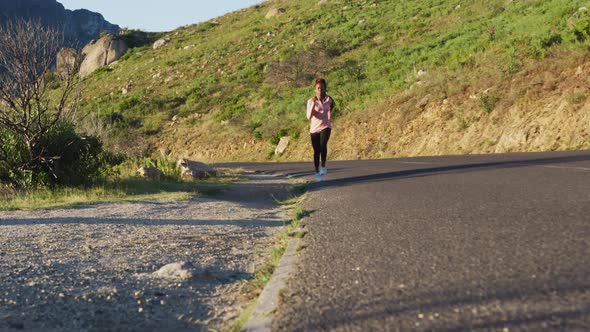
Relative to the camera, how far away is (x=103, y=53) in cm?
6069

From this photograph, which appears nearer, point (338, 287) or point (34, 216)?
point (338, 287)

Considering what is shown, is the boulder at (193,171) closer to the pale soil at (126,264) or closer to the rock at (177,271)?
the pale soil at (126,264)

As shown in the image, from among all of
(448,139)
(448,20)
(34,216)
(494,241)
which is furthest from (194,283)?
(448,20)

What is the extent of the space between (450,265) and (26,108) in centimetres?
1018

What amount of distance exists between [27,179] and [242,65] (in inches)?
1430

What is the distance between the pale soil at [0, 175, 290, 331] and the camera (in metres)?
3.41

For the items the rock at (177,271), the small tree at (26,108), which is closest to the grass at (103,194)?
the small tree at (26,108)

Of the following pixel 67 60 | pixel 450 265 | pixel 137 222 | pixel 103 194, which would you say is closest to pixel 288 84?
pixel 67 60

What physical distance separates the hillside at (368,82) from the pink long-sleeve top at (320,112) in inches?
287

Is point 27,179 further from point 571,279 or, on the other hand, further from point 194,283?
point 571,279

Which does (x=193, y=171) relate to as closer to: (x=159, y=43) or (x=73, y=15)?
(x=159, y=43)

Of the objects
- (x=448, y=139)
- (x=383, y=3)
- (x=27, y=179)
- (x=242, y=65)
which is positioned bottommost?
(x=448, y=139)

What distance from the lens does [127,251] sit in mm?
5324

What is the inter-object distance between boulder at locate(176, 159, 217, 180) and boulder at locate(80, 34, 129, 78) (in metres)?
48.6
